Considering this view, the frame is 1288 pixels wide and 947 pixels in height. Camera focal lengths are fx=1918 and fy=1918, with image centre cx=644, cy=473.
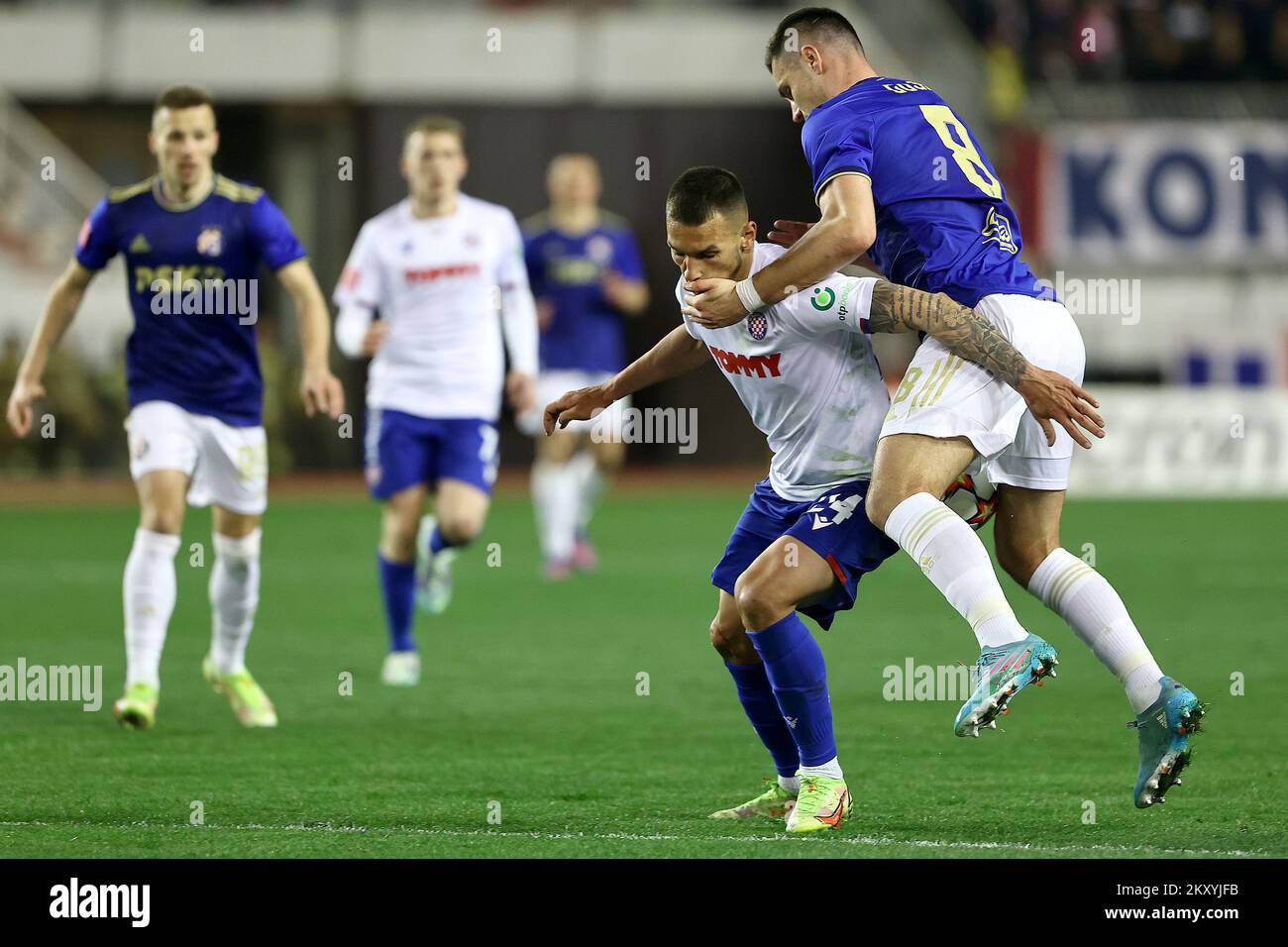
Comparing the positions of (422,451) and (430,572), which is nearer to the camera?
(422,451)

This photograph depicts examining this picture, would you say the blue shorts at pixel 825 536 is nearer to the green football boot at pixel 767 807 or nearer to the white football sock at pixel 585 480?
the green football boot at pixel 767 807

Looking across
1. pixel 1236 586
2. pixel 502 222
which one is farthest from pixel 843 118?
pixel 1236 586

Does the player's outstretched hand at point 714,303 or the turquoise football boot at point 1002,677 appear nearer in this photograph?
the turquoise football boot at point 1002,677

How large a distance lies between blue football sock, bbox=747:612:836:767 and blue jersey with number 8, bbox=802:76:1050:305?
1033 millimetres

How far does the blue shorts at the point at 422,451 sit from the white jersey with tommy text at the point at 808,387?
3617 mm

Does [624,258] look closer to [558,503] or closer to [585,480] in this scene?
[585,480]

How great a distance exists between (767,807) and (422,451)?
383 centimetres

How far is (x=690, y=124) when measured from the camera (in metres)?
24.4

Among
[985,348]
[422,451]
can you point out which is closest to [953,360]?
[985,348]

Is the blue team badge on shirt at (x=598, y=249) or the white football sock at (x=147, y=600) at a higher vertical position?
the blue team badge on shirt at (x=598, y=249)

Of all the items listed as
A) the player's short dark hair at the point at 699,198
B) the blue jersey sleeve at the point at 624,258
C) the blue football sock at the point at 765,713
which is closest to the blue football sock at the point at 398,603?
the blue football sock at the point at 765,713

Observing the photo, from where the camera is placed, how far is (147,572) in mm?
7312

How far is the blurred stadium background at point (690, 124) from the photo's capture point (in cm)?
2298
